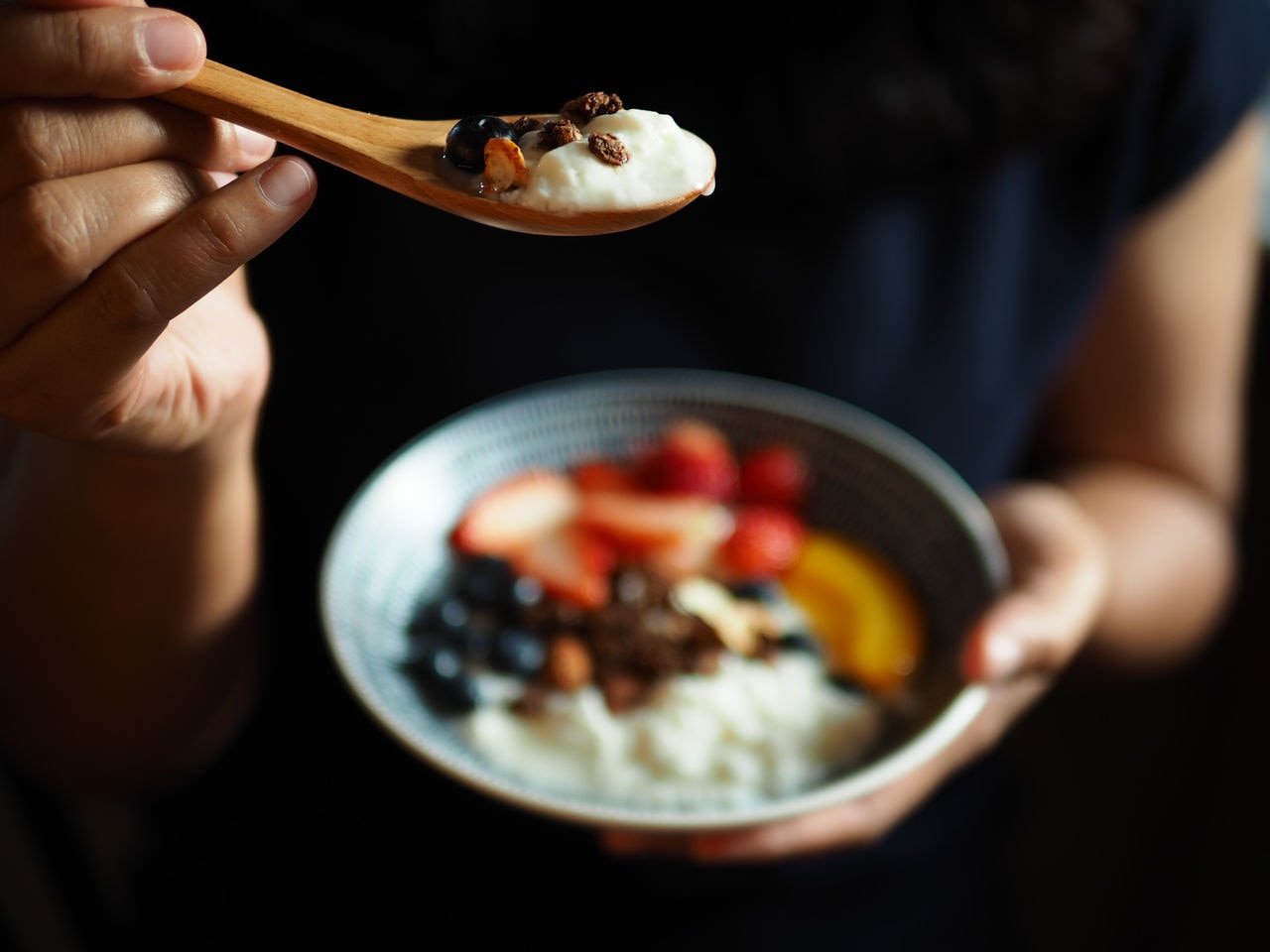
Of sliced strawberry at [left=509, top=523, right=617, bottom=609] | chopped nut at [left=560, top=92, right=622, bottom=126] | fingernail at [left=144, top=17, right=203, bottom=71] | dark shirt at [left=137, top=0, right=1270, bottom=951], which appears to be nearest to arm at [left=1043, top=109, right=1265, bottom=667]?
dark shirt at [left=137, top=0, right=1270, bottom=951]

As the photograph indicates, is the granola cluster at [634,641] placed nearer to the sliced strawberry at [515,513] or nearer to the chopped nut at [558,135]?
the sliced strawberry at [515,513]

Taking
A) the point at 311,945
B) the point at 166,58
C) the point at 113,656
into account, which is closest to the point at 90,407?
the point at 166,58

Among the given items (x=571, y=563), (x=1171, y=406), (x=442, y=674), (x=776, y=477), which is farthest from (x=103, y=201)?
(x=1171, y=406)

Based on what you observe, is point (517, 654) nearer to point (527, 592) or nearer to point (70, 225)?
point (527, 592)

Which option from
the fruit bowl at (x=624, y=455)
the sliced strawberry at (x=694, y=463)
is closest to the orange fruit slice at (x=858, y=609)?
the fruit bowl at (x=624, y=455)

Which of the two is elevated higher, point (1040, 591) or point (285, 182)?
point (285, 182)

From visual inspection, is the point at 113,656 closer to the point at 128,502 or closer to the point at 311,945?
the point at 128,502
